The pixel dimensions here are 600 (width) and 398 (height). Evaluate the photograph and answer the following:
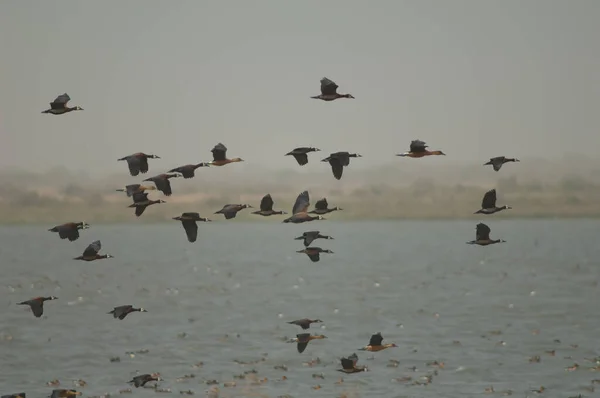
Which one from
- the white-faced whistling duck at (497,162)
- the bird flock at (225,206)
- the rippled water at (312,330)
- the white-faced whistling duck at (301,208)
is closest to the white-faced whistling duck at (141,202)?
the bird flock at (225,206)

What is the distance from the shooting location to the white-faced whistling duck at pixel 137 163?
33.0 m

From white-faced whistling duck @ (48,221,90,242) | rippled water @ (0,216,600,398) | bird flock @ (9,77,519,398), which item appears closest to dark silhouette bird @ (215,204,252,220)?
bird flock @ (9,77,519,398)

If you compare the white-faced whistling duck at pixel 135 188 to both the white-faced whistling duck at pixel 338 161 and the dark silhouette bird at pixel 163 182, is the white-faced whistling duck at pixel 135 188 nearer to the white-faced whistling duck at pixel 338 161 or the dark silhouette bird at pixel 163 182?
the dark silhouette bird at pixel 163 182

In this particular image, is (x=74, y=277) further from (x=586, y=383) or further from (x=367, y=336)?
(x=586, y=383)

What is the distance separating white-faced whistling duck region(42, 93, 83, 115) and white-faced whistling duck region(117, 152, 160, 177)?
9.60 feet

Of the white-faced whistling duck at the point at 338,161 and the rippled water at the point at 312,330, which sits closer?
the white-faced whistling duck at the point at 338,161

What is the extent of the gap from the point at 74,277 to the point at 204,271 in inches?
713

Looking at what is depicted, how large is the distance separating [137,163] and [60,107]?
3605 millimetres

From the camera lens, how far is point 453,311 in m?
75.6

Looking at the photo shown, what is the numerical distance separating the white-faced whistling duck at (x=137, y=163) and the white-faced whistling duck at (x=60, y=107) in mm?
2925

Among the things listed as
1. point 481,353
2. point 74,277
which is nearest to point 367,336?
point 481,353

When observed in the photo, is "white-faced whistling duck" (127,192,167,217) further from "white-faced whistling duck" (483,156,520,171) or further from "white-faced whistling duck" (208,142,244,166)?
"white-faced whistling duck" (483,156,520,171)

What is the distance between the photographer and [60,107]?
115 feet

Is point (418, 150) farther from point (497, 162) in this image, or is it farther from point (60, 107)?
point (60, 107)
